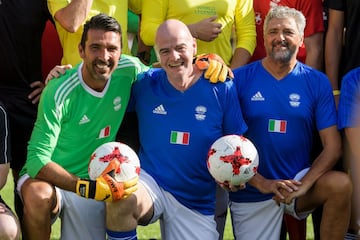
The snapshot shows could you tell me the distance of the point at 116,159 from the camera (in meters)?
6.33

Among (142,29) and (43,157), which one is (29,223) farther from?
(142,29)

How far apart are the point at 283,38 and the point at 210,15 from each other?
2.70ft

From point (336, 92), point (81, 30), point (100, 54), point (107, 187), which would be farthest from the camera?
point (336, 92)

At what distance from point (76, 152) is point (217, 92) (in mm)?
1168

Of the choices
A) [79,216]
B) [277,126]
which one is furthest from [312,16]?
[79,216]

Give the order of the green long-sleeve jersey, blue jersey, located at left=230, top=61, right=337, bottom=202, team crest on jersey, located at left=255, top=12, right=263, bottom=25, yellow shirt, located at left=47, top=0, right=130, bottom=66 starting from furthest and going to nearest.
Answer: team crest on jersey, located at left=255, top=12, right=263, bottom=25, yellow shirt, located at left=47, top=0, right=130, bottom=66, blue jersey, located at left=230, top=61, right=337, bottom=202, the green long-sleeve jersey

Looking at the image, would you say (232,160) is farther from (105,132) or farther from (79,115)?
(79,115)

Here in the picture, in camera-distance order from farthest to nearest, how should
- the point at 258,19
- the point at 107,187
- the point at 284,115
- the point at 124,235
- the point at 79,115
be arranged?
1. the point at 258,19
2. the point at 284,115
3. the point at 79,115
4. the point at 124,235
5. the point at 107,187

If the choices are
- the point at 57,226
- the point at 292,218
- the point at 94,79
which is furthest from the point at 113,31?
the point at 57,226

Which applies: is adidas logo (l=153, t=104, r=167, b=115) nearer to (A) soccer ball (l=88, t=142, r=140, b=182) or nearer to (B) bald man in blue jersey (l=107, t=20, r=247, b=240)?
(B) bald man in blue jersey (l=107, t=20, r=247, b=240)

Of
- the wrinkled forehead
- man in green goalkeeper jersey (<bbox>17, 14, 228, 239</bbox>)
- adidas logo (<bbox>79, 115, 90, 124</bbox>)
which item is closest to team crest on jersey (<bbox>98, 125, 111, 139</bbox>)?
man in green goalkeeper jersey (<bbox>17, 14, 228, 239</bbox>)

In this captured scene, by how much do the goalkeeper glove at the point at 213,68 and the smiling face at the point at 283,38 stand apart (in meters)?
0.39

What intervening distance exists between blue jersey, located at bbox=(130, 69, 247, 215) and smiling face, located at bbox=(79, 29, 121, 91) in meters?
0.41

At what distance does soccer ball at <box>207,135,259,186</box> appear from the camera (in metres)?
6.47
